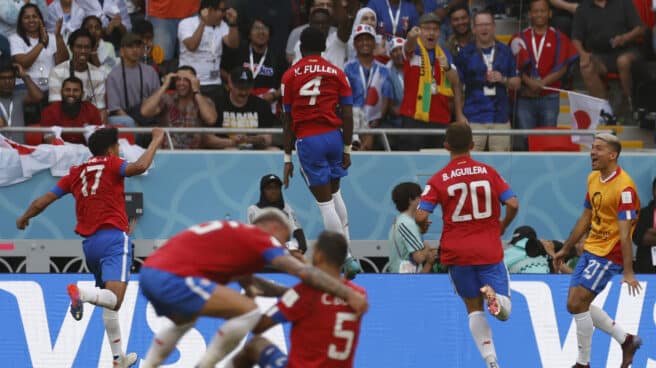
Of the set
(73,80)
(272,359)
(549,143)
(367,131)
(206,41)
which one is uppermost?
(206,41)

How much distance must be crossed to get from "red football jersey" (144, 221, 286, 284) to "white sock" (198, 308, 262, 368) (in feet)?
1.09

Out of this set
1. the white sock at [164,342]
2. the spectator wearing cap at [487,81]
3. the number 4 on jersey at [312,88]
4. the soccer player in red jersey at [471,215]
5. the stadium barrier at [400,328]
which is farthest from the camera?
the spectator wearing cap at [487,81]

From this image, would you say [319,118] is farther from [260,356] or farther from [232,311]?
[260,356]

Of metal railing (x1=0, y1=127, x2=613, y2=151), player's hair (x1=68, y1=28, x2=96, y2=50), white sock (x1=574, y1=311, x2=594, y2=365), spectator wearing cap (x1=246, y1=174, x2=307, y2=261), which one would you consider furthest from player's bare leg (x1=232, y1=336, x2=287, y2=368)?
player's hair (x1=68, y1=28, x2=96, y2=50)

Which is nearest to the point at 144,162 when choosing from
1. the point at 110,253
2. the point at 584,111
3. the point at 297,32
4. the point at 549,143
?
the point at 110,253

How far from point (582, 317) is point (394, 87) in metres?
4.54

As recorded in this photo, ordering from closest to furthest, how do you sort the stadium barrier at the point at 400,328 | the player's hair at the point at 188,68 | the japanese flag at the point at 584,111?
the stadium barrier at the point at 400,328 → the player's hair at the point at 188,68 → the japanese flag at the point at 584,111

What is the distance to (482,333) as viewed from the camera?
12.3 m

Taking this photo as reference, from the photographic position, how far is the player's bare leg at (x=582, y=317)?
12547mm

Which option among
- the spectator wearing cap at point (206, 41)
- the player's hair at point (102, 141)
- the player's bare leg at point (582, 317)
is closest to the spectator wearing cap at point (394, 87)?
the spectator wearing cap at point (206, 41)

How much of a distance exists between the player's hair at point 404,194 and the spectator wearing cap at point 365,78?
1561 mm

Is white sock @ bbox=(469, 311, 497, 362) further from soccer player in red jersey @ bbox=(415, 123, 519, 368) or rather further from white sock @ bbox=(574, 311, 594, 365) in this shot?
white sock @ bbox=(574, 311, 594, 365)

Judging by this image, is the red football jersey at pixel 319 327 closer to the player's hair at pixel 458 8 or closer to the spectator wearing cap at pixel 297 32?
the spectator wearing cap at pixel 297 32

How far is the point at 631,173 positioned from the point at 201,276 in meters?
8.49
